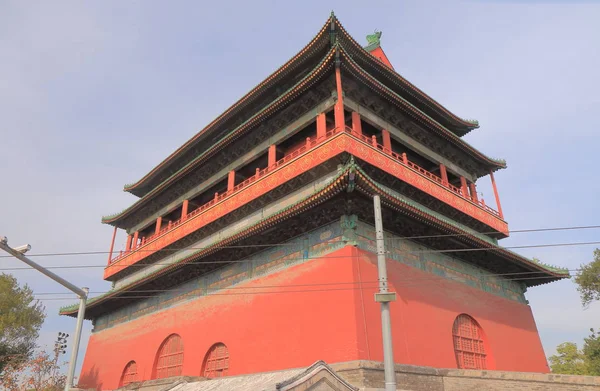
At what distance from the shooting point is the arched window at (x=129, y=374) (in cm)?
1953

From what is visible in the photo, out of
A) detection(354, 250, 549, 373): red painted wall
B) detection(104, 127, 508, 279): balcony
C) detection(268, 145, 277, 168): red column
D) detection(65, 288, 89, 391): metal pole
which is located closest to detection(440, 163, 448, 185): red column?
detection(104, 127, 508, 279): balcony

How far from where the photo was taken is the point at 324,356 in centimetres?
1184

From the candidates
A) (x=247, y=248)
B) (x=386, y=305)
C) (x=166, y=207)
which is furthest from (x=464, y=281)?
(x=166, y=207)

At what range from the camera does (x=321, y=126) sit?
15.6 m

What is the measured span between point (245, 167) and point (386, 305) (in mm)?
12702

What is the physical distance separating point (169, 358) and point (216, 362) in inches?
134

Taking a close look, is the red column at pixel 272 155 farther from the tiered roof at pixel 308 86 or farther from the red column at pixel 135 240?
the red column at pixel 135 240

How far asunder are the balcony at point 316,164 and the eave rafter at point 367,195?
1255 mm

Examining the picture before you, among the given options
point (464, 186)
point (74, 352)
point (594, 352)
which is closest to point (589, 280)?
point (594, 352)

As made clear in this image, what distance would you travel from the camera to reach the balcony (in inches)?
563

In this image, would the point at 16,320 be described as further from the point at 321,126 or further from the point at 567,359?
the point at 567,359

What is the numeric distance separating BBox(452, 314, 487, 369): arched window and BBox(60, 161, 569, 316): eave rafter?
2.64 meters

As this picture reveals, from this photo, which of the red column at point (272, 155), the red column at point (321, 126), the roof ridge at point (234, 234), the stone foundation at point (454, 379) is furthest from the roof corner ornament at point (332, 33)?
the stone foundation at point (454, 379)

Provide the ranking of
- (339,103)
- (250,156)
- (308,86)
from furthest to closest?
(250,156)
(308,86)
(339,103)
